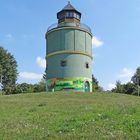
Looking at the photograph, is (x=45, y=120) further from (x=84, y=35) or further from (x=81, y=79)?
(x=84, y=35)

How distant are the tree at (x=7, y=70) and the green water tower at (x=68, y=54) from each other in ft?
103

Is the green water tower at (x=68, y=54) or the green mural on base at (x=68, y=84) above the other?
the green water tower at (x=68, y=54)

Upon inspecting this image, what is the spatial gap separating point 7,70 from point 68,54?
3602 centimetres

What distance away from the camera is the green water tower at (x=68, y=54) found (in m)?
55.1

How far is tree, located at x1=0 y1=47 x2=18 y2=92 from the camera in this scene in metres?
88.8

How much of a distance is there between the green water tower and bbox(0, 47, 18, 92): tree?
3133 cm

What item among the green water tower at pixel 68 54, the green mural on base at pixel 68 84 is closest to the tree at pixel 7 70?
the green water tower at pixel 68 54

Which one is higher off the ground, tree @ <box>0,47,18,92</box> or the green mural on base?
tree @ <box>0,47,18,92</box>

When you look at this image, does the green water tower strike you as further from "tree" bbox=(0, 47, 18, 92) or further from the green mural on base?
"tree" bbox=(0, 47, 18, 92)

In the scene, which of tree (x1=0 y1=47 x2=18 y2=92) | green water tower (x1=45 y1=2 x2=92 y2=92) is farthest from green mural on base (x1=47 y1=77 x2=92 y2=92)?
tree (x1=0 y1=47 x2=18 y2=92)

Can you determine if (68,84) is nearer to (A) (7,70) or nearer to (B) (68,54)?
(B) (68,54)

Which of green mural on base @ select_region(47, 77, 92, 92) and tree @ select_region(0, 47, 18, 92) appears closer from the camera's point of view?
green mural on base @ select_region(47, 77, 92, 92)

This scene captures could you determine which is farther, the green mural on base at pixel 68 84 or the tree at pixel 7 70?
the tree at pixel 7 70

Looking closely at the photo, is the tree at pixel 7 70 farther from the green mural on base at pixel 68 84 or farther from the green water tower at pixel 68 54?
the green mural on base at pixel 68 84
